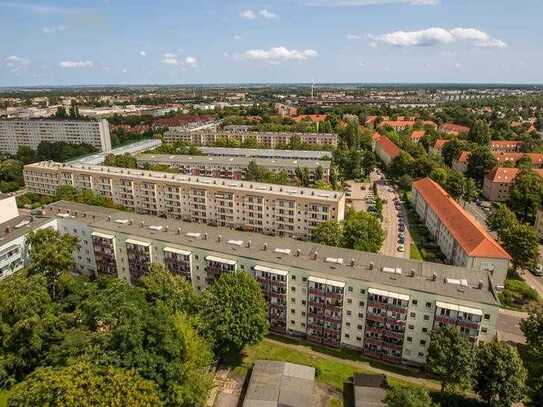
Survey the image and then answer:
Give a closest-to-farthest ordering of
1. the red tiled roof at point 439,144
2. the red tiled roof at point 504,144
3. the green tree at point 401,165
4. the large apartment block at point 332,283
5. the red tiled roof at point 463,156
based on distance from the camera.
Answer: the large apartment block at point 332,283, the green tree at point 401,165, the red tiled roof at point 463,156, the red tiled roof at point 504,144, the red tiled roof at point 439,144

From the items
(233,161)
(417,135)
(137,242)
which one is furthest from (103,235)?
(417,135)

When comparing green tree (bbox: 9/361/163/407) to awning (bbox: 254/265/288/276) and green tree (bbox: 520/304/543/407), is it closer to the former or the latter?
awning (bbox: 254/265/288/276)

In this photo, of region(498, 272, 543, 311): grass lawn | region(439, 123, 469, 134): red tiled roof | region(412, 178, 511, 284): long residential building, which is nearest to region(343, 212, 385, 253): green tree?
region(412, 178, 511, 284): long residential building

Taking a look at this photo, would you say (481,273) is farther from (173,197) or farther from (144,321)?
(173,197)

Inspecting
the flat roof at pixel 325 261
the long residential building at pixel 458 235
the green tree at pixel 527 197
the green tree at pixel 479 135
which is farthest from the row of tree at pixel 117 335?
the green tree at pixel 479 135

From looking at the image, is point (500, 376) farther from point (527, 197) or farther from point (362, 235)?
point (527, 197)

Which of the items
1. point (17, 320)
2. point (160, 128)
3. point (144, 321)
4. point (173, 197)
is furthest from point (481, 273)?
point (160, 128)

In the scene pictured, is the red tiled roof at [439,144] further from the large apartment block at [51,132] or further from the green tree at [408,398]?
the large apartment block at [51,132]
